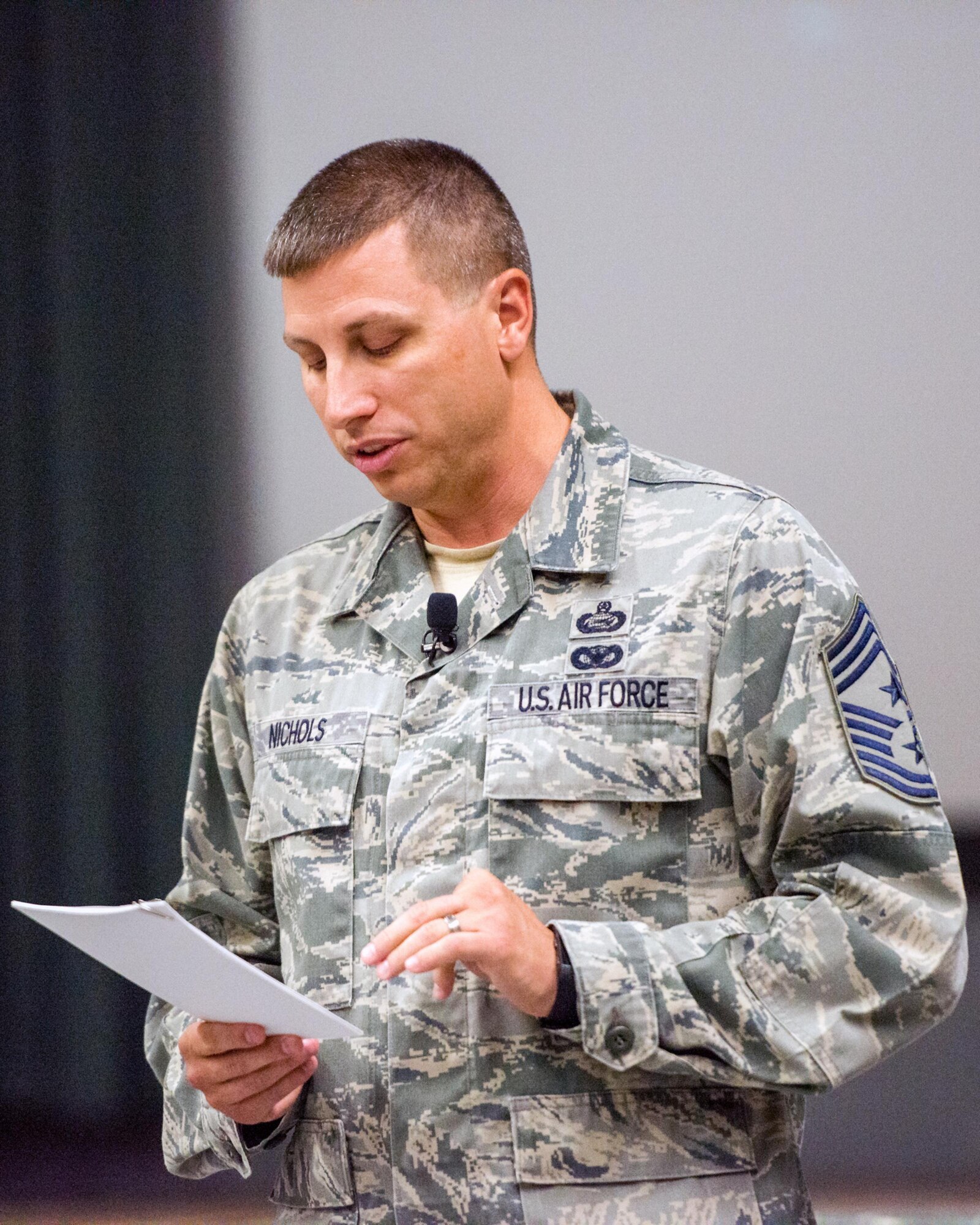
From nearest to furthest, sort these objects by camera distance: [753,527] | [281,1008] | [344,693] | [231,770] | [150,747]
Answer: [281,1008]
[753,527]
[344,693]
[231,770]
[150,747]

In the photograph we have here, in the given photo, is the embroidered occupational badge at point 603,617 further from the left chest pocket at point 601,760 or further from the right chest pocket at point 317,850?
the right chest pocket at point 317,850

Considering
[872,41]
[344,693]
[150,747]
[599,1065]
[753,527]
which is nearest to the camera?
[599,1065]

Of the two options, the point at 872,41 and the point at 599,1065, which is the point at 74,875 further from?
the point at 872,41

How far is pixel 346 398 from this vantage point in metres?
1.48

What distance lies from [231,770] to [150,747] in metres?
1.39

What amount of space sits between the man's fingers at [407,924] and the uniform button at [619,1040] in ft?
0.63

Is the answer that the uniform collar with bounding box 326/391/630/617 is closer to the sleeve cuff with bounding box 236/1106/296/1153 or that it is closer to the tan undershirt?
the tan undershirt

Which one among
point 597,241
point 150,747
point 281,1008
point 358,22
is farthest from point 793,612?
point 358,22

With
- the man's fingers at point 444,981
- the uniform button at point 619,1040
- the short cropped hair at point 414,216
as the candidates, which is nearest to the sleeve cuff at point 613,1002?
the uniform button at point 619,1040

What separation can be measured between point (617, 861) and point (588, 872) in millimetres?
28

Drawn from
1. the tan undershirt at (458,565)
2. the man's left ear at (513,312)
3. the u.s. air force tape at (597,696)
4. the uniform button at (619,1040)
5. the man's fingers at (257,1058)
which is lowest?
the man's fingers at (257,1058)

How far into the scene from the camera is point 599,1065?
1.34 m

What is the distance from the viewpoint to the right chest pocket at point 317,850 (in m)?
1.46

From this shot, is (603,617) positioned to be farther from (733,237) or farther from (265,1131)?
(733,237)
